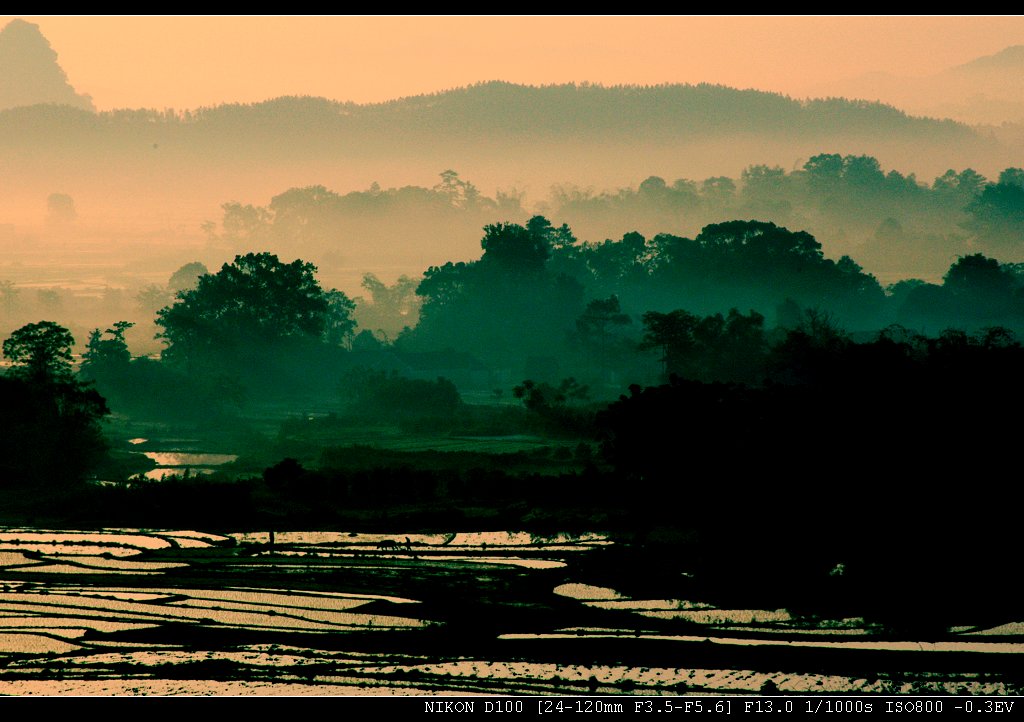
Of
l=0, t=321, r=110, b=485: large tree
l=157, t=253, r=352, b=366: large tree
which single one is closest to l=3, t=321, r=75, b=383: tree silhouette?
l=0, t=321, r=110, b=485: large tree

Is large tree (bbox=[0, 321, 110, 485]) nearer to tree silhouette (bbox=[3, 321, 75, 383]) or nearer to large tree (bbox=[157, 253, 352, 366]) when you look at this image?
tree silhouette (bbox=[3, 321, 75, 383])

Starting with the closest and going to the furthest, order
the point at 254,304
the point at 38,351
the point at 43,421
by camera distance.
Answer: the point at 43,421
the point at 38,351
the point at 254,304

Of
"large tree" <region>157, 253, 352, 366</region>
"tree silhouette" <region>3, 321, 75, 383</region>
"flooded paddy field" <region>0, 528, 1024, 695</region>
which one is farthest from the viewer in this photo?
"large tree" <region>157, 253, 352, 366</region>

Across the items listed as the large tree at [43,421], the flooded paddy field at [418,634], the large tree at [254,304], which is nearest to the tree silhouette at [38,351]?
the large tree at [43,421]

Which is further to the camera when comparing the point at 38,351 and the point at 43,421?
the point at 38,351

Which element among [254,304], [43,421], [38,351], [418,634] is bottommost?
[418,634]

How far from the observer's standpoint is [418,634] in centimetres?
2206

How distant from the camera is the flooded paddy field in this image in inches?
749

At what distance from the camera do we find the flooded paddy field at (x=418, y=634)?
1902 centimetres

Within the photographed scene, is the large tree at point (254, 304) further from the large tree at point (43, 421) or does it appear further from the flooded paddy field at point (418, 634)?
the flooded paddy field at point (418, 634)

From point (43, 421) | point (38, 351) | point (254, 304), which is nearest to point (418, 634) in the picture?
point (43, 421)

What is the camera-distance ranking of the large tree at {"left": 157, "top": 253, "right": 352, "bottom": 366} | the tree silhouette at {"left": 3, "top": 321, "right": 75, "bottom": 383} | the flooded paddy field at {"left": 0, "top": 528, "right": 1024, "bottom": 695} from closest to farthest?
the flooded paddy field at {"left": 0, "top": 528, "right": 1024, "bottom": 695}
the tree silhouette at {"left": 3, "top": 321, "right": 75, "bottom": 383}
the large tree at {"left": 157, "top": 253, "right": 352, "bottom": 366}

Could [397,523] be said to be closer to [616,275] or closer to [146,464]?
[146,464]

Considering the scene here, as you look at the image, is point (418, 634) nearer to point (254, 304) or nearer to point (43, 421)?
point (43, 421)
